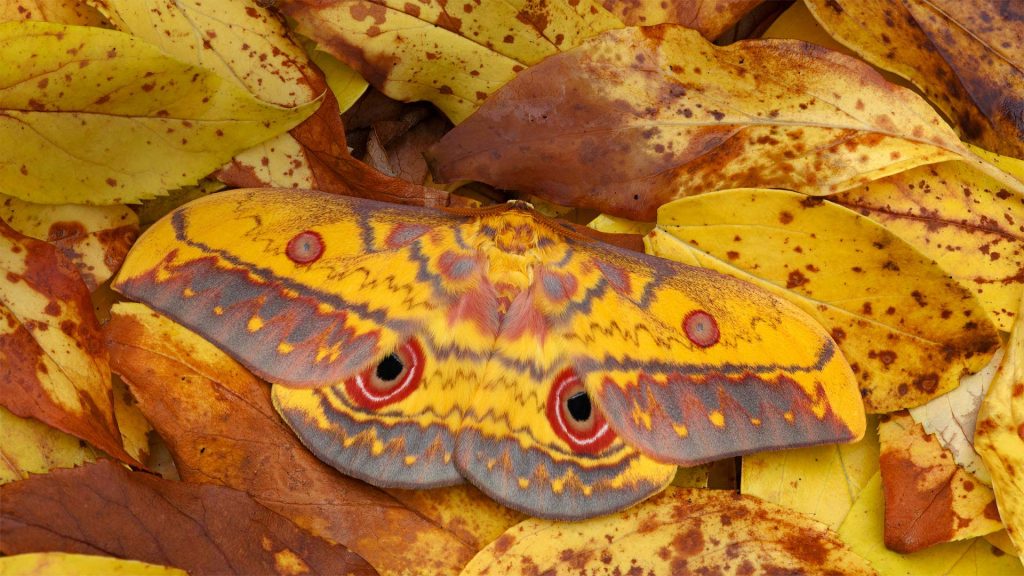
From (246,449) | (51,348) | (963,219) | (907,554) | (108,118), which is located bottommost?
(907,554)

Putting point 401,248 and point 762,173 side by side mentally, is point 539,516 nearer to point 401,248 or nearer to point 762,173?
point 401,248

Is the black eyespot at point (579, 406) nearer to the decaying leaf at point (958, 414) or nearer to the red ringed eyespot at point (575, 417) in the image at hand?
the red ringed eyespot at point (575, 417)

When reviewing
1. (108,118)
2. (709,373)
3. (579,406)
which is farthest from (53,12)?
(709,373)

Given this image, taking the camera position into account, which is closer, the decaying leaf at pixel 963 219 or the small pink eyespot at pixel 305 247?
the small pink eyespot at pixel 305 247

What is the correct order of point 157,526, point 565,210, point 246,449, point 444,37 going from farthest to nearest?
point 565,210
point 444,37
point 246,449
point 157,526

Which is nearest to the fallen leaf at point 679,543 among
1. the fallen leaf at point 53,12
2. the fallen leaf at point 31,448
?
the fallen leaf at point 31,448

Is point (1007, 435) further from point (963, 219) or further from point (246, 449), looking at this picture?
point (246, 449)

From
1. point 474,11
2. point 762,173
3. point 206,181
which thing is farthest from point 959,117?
point 206,181
